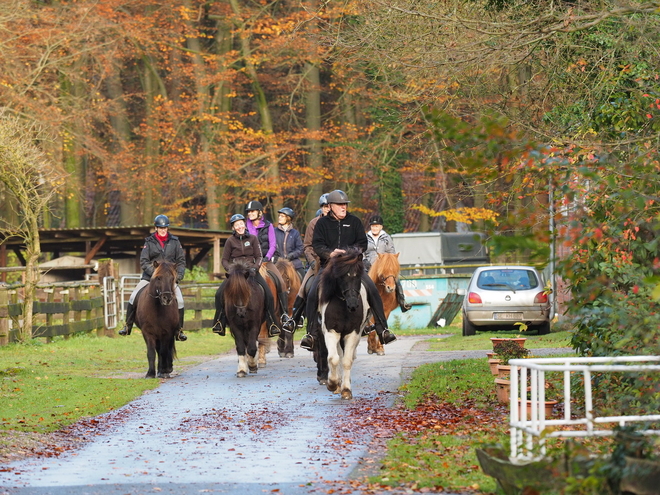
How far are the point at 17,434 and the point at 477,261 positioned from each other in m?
34.0

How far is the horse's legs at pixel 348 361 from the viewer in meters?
13.1

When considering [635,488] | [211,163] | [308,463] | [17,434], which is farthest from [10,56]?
[635,488]

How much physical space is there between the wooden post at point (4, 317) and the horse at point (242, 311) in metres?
7.14

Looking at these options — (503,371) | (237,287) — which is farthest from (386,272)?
(503,371)

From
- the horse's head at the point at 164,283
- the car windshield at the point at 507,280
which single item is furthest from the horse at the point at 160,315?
the car windshield at the point at 507,280

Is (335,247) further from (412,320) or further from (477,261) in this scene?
(477,261)

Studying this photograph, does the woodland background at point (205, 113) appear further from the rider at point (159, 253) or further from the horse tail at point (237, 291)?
the rider at point (159, 253)

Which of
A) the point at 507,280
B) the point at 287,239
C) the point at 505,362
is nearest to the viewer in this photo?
the point at 505,362

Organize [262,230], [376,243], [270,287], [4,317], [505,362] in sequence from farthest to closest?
[4,317]
[376,243]
[262,230]
[270,287]
[505,362]

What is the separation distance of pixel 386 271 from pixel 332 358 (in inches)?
226

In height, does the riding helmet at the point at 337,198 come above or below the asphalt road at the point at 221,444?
above

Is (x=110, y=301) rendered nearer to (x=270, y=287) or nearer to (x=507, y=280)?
(x=507, y=280)

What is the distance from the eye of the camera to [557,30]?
39.3 feet

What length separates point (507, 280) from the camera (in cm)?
2600
